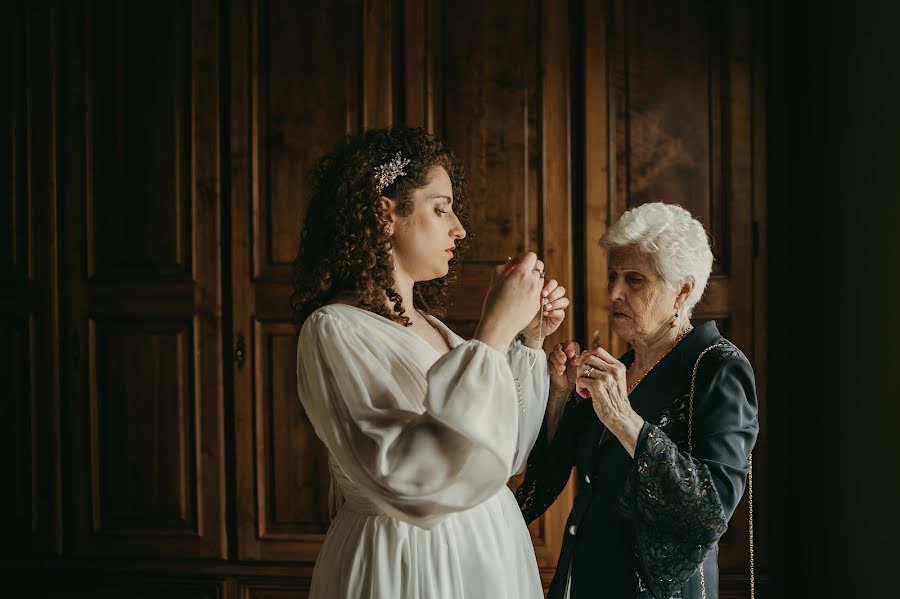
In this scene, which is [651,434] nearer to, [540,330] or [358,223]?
[540,330]

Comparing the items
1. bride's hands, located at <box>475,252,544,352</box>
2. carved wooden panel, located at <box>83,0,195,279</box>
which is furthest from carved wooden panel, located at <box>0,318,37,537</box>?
bride's hands, located at <box>475,252,544,352</box>

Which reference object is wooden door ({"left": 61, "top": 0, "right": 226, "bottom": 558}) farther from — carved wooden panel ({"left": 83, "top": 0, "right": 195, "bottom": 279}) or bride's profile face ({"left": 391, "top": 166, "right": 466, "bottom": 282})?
bride's profile face ({"left": 391, "top": 166, "right": 466, "bottom": 282})

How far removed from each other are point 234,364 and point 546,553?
1.17m

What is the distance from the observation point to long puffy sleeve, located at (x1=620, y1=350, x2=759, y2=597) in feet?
4.51

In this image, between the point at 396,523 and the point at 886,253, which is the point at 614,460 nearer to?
the point at 396,523

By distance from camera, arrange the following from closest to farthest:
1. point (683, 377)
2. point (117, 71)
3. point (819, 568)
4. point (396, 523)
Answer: point (396, 523) < point (683, 377) < point (819, 568) < point (117, 71)

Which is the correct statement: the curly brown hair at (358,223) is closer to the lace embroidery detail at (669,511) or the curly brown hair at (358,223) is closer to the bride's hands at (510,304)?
the bride's hands at (510,304)

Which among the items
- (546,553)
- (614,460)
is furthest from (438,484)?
(546,553)

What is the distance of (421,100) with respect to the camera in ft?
7.96

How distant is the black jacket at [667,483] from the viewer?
1.38m

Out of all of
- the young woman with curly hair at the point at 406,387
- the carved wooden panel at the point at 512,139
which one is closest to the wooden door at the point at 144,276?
the carved wooden panel at the point at 512,139

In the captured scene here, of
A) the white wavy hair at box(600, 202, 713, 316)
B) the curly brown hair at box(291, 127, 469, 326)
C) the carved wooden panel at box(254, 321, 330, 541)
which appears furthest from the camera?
the carved wooden panel at box(254, 321, 330, 541)

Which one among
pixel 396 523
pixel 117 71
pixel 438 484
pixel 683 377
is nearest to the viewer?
pixel 438 484

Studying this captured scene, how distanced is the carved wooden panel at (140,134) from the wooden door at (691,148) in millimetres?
1313
